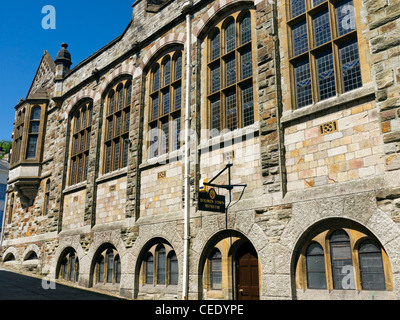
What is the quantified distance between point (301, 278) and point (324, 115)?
3.61 m

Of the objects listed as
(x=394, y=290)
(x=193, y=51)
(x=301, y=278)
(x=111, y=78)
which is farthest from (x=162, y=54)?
(x=394, y=290)

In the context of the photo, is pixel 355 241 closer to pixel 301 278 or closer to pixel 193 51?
pixel 301 278

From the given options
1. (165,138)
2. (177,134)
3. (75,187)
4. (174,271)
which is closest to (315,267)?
(174,271)

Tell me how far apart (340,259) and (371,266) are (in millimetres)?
626

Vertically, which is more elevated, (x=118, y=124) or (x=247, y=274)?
(x=118, y=124)

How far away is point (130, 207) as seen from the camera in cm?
1331

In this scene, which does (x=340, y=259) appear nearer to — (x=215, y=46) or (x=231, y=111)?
(x=231, y=111)

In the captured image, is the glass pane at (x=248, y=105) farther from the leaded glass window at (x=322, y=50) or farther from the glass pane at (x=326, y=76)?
the glass pane at (x=326, y=76)

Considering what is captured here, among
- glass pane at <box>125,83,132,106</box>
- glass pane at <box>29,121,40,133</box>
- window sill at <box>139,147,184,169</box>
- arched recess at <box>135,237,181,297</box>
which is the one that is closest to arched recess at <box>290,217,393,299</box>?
arched recess at <box>135,237,181,297</box>

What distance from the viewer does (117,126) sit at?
15.6 meters

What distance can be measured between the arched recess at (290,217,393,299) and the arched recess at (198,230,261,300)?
1181mm

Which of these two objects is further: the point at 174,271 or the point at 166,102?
the point at 166,102

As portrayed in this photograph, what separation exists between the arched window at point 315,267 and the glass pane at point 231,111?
4.07m

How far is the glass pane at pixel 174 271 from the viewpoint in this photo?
11.4 m
